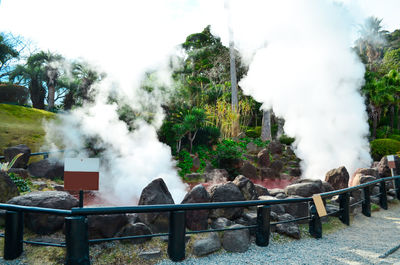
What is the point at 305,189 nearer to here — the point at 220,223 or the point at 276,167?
the point at 220,223

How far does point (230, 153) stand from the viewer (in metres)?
11.6

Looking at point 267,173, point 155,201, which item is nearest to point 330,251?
point 155,201

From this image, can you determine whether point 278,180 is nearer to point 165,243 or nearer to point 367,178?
point 367,178

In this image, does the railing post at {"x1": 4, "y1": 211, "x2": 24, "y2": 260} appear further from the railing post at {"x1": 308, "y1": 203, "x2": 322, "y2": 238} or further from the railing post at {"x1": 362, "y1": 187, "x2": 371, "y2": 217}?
the railing post at {"x1": 362, "y1": 187, "x2": 371, "y2": 217}

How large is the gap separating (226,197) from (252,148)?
10.2 m

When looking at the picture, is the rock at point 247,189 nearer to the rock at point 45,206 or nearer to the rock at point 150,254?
the rock at point 150,254

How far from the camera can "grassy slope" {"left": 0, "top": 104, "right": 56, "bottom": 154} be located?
35.9 feet

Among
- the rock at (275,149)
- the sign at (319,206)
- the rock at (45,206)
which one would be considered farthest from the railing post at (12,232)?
the rock at (275,149)

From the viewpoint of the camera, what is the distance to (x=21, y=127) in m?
12.1

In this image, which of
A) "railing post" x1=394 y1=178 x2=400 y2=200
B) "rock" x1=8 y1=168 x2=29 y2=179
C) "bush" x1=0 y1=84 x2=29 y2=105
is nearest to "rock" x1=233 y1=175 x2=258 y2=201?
"rock" x1=8 y1=168 x2=29 y2=179

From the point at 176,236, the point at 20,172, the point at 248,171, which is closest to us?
the point at 176,236

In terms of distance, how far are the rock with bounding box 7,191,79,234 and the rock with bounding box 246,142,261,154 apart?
11.4m

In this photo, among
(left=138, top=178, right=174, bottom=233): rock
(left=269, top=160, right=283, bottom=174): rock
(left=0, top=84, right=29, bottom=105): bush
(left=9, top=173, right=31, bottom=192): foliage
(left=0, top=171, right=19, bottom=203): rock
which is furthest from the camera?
(left=0, top=84, right=29, bottom=105): bush

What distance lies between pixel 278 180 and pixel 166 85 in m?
7.91
